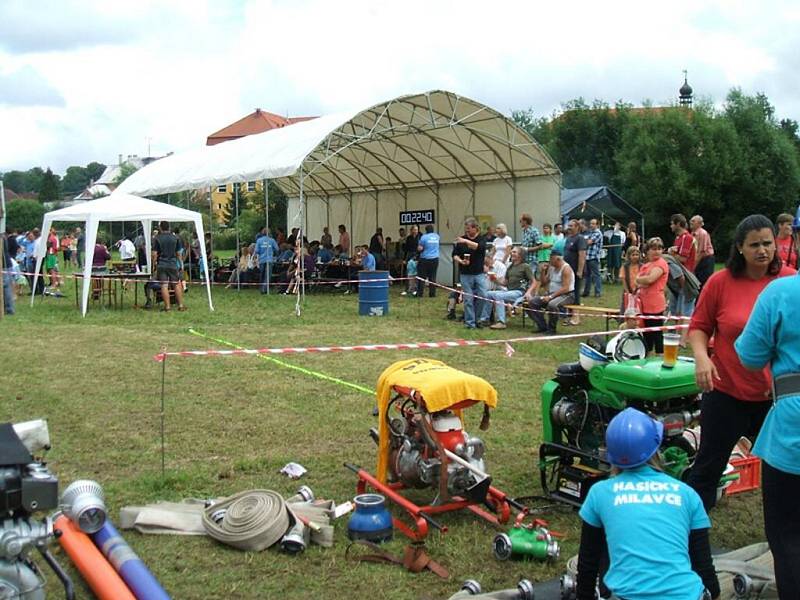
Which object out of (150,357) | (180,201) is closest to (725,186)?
Result: (180,201)

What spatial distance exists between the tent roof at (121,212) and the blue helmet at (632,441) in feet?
47.3

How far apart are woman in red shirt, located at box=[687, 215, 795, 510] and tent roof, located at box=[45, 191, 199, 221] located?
1354 cm

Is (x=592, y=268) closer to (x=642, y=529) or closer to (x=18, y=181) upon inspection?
(x=642, y=529)

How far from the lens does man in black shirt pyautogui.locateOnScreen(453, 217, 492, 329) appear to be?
13684 mm

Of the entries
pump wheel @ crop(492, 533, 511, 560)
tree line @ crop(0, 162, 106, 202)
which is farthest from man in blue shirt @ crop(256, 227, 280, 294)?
tree line @ crop(0, 162, 106, 202)

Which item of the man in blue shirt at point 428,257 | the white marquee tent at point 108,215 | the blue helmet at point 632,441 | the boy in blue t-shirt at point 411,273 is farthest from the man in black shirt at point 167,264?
the blue helmet at point 632,441

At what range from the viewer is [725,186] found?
39.6 m

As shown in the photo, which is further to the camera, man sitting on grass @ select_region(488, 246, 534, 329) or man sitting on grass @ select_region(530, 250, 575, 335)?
man sitting on grass @ select_region(488, 246, 534, 329)

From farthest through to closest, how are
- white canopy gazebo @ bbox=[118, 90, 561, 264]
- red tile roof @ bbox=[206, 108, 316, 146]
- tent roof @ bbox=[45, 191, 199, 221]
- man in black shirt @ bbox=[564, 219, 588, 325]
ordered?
red tile roof @ bbox=[206, 108, 316, 146]
white canopy gazebo @ bbox=[118, 90, 561, 264]
tent roof @ bbox=[45, 191, 199, 221]
man in black shirt @ bbox=[564, 219, 588, 325]

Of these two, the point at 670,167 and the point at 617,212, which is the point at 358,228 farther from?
the point at 670,167

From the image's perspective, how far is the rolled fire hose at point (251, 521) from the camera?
458cm

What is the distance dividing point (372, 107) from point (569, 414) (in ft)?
44.7

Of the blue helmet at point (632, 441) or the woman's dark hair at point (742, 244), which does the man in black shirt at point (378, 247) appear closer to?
the woman's dark hair at point (742, 244)

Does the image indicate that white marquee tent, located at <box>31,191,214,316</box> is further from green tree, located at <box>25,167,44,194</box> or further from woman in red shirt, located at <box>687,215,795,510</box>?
green tree, located at <box>25,167,44,194</box>
